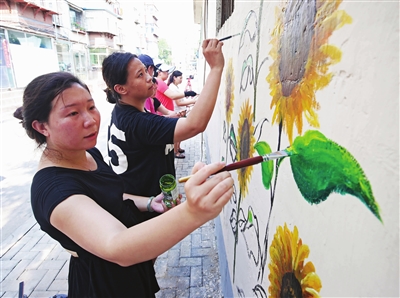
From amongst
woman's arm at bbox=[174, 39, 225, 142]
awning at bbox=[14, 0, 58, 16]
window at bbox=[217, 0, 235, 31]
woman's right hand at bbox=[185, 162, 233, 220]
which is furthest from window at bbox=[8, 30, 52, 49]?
woman's right hand at bbox=[185, 162, 233, 220]

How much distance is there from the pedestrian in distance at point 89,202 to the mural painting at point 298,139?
0.25 metres

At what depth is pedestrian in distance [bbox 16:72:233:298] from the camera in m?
0.77

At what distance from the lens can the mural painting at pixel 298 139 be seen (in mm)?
641

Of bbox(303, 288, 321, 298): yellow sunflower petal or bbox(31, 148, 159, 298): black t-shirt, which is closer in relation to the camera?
bbox(303, 288, 321, 298): yellow sunflower petal

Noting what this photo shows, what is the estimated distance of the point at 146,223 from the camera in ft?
2.70

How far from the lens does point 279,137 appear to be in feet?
3.35

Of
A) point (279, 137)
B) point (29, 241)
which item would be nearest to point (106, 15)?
point (29, 241)

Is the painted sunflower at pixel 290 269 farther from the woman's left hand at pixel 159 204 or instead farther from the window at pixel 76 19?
the window at pixel 76 19

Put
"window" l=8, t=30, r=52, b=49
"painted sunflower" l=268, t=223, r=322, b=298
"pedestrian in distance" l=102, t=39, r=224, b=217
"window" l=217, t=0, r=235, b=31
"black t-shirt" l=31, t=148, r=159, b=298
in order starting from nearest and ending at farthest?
1. "painted sunflower" l=268, t=223, r=322, b=298
2. "black t-shirt" l=31, t=148, r=159, b=298
3. "pedestrian in distance" l=102, t=39, r=224, b=217
4. "window" l=217, t=0, r=235, b=31
5. "window" l=8, t=30, r=52, b=49

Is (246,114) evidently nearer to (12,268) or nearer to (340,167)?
(340,167)

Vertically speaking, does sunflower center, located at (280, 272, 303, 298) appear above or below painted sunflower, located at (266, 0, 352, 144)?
below

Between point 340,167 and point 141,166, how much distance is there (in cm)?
150

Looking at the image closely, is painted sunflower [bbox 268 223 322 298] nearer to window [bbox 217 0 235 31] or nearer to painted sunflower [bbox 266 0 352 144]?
painted sunflower [bbox 266 0 352 144]

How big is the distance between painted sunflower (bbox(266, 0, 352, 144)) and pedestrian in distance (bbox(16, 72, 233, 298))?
0.33 m
